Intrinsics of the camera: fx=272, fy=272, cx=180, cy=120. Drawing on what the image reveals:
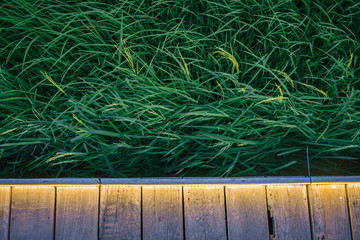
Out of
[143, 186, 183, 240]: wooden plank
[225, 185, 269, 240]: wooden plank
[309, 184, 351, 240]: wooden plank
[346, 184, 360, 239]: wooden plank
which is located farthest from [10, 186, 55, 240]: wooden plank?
[346, 184, 360, 239]: wooden plank

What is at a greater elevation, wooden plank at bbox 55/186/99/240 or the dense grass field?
the dense grass field

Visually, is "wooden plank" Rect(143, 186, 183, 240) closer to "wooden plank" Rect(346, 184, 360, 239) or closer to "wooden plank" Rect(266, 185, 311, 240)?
"wooden plank" Rect(266, 185, 311, 240)

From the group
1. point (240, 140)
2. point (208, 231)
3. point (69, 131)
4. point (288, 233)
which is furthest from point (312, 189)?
point (69, 131)

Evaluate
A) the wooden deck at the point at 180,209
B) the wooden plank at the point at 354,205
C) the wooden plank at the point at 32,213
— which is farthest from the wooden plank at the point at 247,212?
the wooden plank at the point at 32,213

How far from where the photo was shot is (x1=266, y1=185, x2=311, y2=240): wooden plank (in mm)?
1059

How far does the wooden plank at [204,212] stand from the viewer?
1.05m

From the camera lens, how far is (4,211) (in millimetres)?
1062

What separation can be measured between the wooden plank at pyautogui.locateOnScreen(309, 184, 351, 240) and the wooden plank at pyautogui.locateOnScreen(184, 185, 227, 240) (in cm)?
36

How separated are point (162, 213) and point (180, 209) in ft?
0.23

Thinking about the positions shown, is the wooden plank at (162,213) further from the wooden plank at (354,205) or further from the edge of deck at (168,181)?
the wooden plank at (354,205)

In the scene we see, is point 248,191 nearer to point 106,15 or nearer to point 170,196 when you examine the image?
point 170,196

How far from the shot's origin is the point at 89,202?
3.49 feet

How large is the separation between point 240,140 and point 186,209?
1.14ft

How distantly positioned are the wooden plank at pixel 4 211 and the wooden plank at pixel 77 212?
0.19 metres
